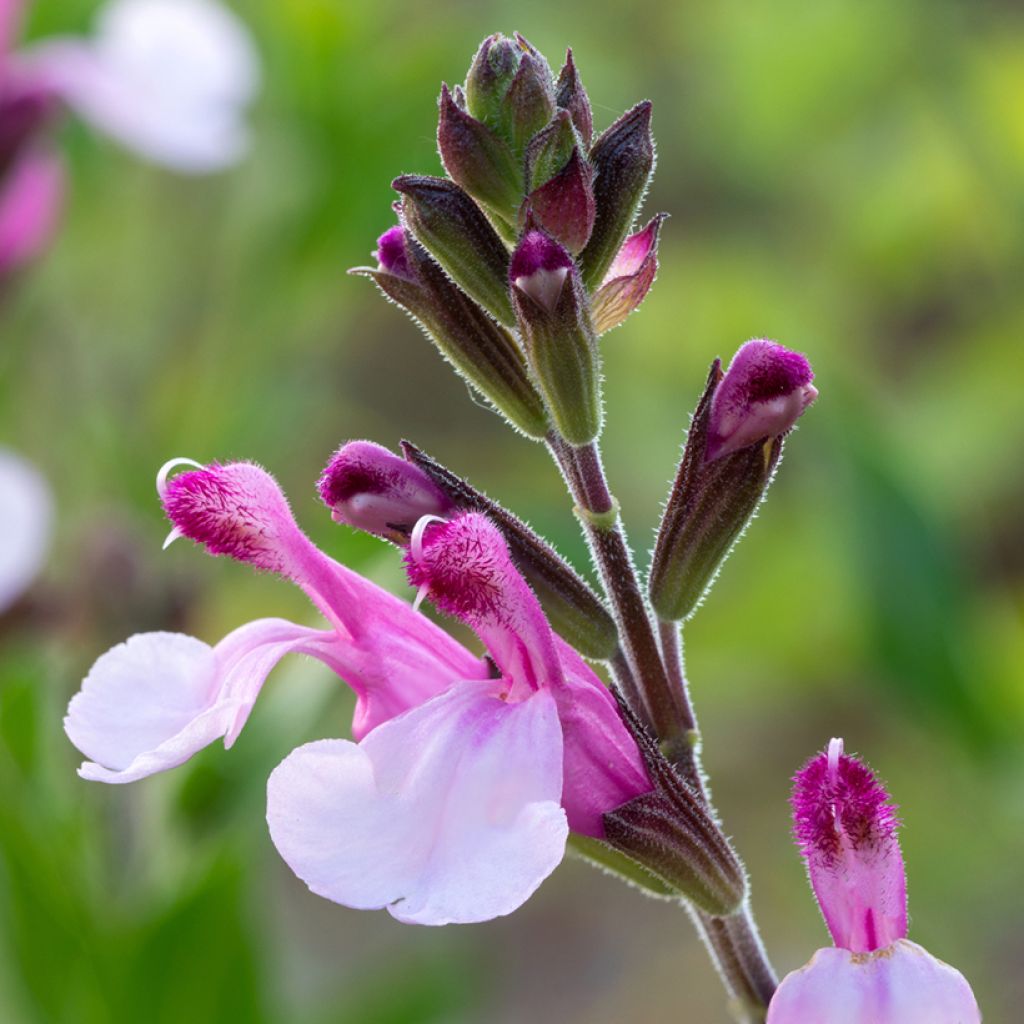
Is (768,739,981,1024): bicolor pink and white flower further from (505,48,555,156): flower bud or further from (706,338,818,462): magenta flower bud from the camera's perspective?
(505,48,555,156): flower bud

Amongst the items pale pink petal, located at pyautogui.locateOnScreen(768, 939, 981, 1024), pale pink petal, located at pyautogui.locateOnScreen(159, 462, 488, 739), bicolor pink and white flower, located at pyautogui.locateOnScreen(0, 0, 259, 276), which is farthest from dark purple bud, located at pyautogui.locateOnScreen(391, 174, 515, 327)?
bicolor pink and white flower, located at pyautogui.locateOnScreen(0, 0, 259, 276)

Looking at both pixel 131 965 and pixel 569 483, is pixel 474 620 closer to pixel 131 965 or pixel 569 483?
pixel 569 483

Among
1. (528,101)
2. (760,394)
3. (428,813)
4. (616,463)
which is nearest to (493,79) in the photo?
(528,101)

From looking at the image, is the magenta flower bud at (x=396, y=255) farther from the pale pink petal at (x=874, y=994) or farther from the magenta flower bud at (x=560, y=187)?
the pale pink petal at (x=874, y=994)

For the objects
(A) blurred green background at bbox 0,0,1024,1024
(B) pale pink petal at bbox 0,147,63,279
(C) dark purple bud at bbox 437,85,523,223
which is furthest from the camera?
(B) pale pink petal at bbox 0,147,63,279

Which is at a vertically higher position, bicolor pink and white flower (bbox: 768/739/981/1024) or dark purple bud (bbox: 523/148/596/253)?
dark purple bud (bbox: 523/148/596/253)

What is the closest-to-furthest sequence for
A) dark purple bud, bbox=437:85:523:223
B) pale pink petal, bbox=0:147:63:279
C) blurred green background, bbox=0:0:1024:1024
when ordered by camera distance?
dark purple bud, bbox=437:85:523:223, blurred green background, bbox=0:0:1024:1024, pale pink petal, bbox=0:147:63:279

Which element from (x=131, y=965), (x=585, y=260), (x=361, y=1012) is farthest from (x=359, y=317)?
(x=585, y=260)
